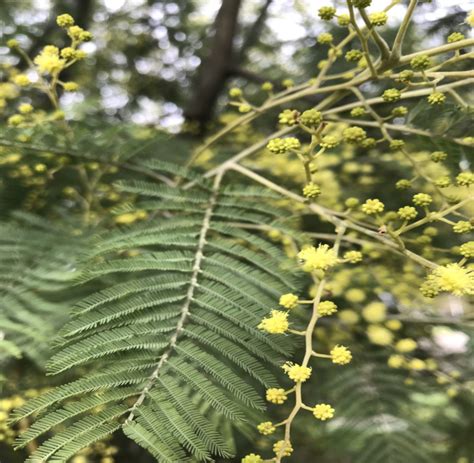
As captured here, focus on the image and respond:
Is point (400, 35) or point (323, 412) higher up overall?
point (400, 35)

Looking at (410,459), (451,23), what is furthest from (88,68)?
(410,459)

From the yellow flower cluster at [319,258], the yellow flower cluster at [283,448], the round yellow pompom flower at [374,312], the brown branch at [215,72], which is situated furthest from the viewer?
the brown branch at [215,72]

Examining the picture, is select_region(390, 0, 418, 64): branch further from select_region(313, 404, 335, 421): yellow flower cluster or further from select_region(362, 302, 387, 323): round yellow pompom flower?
select_region(362, 302, 387, 323): round yellow pompom flower

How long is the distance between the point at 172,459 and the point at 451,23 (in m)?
1.67

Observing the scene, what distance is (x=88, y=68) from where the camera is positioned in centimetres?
341

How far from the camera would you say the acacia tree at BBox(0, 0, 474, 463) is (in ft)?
3.02

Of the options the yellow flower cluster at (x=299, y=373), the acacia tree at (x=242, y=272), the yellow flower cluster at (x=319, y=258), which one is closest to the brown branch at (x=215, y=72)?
the acacia tree at (x=242, y=272)

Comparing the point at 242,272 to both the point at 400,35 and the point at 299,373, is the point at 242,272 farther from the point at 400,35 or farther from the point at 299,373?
the point at 400,35

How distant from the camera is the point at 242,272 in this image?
1.16m

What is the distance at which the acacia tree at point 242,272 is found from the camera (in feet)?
3.02

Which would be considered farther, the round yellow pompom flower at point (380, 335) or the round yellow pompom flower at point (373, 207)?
the round yellow pompom flower at point (380, 335)

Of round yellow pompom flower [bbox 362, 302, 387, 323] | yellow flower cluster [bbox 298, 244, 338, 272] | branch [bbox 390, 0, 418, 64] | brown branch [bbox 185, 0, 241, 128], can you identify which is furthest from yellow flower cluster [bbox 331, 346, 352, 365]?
brown branch [bbox 185, 0, 241, 128]

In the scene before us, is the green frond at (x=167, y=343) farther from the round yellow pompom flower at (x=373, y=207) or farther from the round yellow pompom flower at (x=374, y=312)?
the round yellow pompom flower at (x=374, y=312)

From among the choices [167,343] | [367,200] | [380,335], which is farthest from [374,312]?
[167,343]
